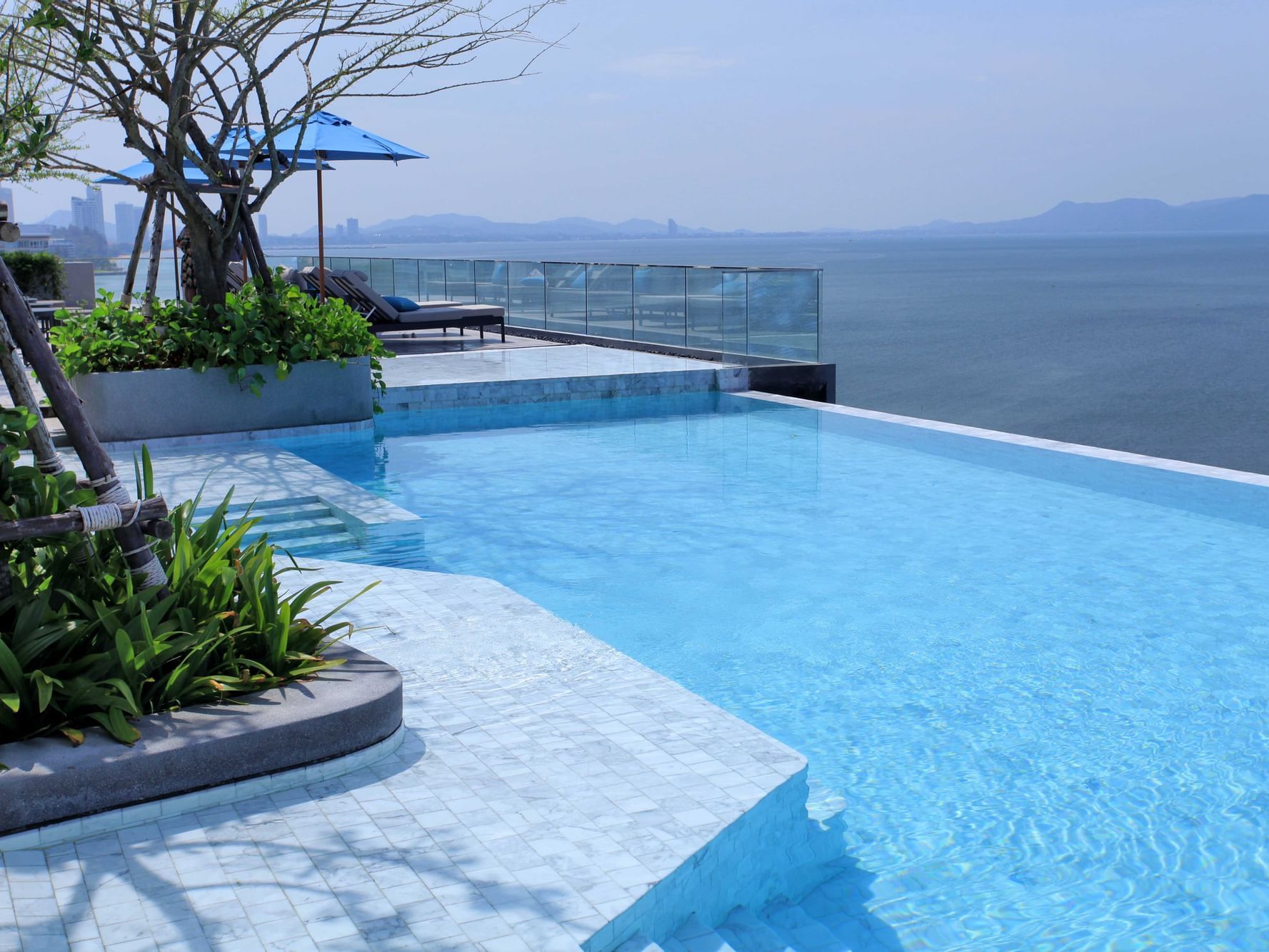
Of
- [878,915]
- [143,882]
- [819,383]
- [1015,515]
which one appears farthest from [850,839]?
[819,383]

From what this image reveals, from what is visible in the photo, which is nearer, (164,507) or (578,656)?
(164,507)

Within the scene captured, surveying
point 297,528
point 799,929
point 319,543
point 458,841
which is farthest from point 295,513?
point 799,929

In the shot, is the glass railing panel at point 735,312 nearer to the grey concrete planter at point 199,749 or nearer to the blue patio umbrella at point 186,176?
the blue patio umbrella at point 186,176

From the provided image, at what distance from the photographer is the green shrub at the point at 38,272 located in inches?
859

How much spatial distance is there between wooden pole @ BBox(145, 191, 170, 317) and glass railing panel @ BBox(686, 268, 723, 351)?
242 inches

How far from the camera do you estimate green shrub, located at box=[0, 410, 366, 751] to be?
10.9ft

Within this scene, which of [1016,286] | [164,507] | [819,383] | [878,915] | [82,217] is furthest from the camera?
[1016,286]

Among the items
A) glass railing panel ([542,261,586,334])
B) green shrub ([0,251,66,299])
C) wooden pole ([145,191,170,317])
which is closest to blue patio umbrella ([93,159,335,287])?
wooden pole ([145,191,170,317])

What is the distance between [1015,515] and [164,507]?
5.87 m

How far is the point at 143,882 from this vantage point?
9.35 ft

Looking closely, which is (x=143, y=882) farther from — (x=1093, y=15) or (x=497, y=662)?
(x=1093, y=15)

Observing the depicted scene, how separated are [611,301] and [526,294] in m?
2.28

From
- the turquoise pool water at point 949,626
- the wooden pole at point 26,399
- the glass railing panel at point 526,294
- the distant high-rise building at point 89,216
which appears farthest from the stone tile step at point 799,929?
the distant high-rise building at point 89,216

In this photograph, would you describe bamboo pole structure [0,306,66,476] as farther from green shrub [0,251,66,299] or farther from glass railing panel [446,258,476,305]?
green shrub [0,251,66,299]
